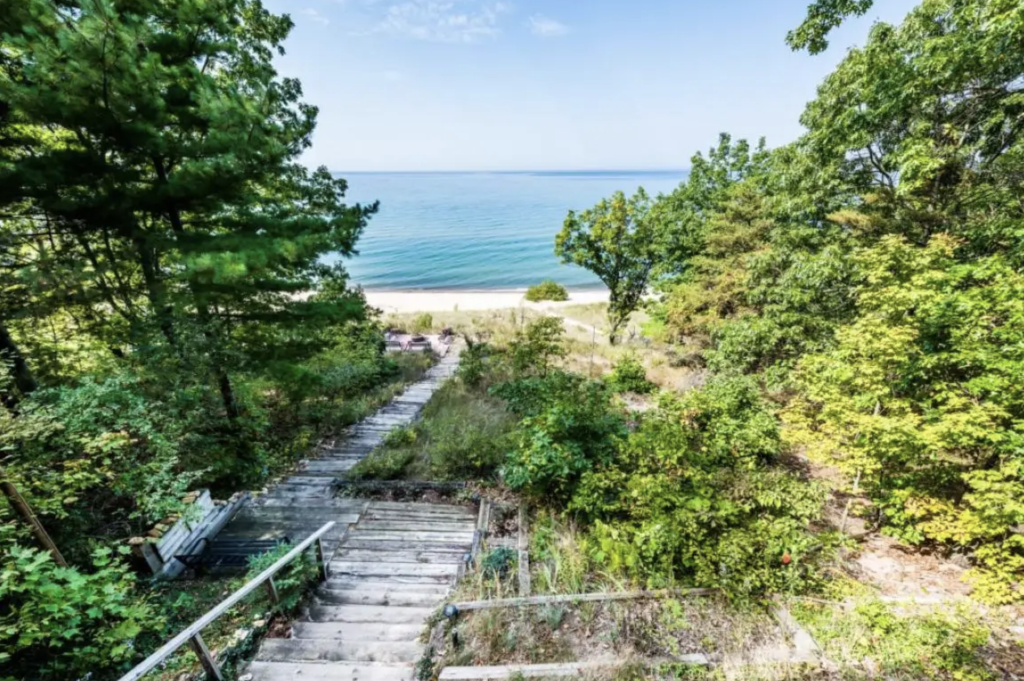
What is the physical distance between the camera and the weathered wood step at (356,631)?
13.7 ft

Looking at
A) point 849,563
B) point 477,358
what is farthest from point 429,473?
point 849,563

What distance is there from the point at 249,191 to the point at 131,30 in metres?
2.68

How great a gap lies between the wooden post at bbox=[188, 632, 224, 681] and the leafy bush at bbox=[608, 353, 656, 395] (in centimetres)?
1056

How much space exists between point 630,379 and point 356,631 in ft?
34.4

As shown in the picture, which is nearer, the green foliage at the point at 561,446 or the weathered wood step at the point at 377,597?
the weathered wood step at the point at 377,597

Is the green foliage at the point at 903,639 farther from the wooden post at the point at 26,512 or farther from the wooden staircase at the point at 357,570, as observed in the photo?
the wooden post at the point at 26,512

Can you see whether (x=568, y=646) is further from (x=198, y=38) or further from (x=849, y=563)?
(x=198, y=38)

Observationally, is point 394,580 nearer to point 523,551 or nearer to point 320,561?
point 320,561

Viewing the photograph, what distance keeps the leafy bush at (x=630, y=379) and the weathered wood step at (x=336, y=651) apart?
9.37 m

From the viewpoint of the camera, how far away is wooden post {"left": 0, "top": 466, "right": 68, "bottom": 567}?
323cm

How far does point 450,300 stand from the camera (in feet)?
120

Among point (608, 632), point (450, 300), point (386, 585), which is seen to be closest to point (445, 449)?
point (386, 585)

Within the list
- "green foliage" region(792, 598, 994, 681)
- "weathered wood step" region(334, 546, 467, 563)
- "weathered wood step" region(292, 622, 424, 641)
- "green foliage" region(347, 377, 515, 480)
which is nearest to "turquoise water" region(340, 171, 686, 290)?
"green foliage" region(347, 377, 515, 480)

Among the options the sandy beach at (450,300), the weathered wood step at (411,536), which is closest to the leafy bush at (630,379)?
the weathered wood step at (411,536)
